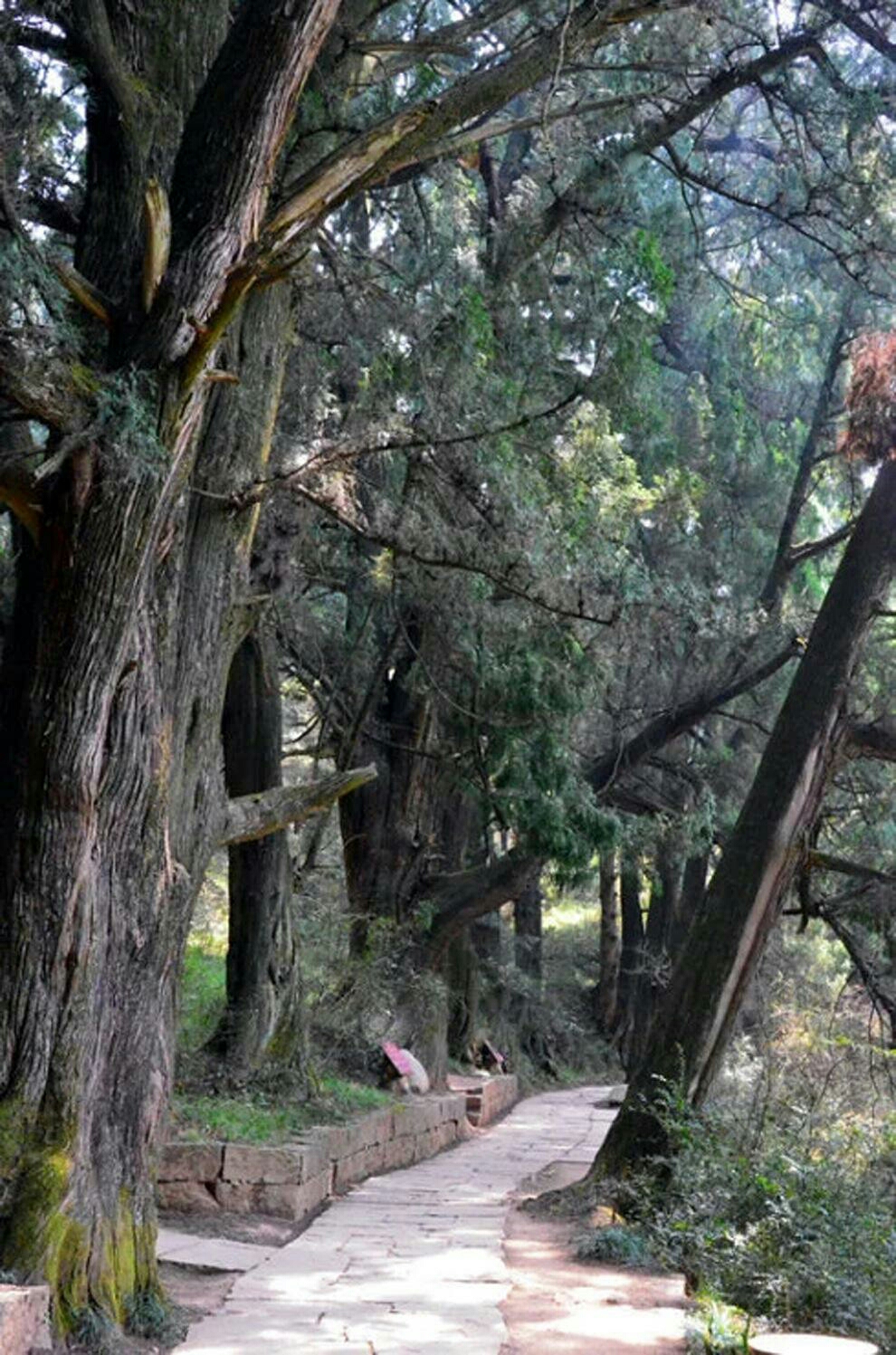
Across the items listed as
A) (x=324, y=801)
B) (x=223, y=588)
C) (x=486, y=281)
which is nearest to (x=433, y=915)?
(x=486, y=281)

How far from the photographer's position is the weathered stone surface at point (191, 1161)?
9.02m

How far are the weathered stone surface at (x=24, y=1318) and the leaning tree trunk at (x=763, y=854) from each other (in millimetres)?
5534

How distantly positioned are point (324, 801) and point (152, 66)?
378cm

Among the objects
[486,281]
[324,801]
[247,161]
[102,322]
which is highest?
[486,281]

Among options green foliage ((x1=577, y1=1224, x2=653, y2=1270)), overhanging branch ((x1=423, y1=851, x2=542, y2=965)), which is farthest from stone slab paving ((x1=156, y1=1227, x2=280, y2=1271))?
overhanging branch ((x1=423, y1=851, x2=542, y2=965))

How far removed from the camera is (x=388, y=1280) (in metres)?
7.37

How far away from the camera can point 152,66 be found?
7.14 meters

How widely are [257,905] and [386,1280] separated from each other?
4.64 metres

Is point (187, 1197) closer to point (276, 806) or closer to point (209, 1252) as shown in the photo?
point (209, 1252)

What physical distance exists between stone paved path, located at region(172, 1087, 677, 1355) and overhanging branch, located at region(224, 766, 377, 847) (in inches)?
86.4

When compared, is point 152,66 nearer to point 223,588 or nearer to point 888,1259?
point 223,588

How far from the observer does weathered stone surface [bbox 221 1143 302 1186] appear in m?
9.18

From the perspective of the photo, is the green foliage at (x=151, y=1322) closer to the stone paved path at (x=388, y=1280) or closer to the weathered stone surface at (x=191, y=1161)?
the stone paved path at (x=388, y=1280)

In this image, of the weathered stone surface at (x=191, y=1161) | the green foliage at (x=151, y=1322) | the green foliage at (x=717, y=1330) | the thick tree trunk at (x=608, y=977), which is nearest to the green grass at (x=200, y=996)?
the weathered stone surface at (x=191, y=1161)
